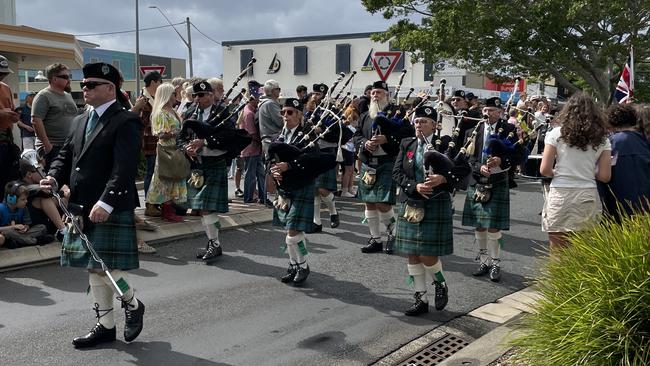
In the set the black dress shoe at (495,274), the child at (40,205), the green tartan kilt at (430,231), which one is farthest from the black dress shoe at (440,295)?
the child at (40,205)

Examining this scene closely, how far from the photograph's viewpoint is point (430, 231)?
15.8 feet

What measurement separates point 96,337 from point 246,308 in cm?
125

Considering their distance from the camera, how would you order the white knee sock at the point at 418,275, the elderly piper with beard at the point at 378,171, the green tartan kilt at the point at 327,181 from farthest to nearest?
the green tartan kilt at the point at 327,181 < the elderly piper with beard at the point at 378,171 < the white knee sock at the point at 418,275

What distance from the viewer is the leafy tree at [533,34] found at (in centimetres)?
1738

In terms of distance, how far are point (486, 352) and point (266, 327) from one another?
1607mm

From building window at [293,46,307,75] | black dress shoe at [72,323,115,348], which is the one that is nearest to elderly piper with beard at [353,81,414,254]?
black dress shoe at [72,323,115,348]

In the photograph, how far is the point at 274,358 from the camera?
408cm

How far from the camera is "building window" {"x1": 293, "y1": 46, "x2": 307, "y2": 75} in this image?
147 ft

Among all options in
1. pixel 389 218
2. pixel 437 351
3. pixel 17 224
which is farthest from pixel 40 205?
pixel 437 351

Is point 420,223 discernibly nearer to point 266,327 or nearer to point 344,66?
point 266,327

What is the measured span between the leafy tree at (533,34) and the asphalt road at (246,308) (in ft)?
40.1

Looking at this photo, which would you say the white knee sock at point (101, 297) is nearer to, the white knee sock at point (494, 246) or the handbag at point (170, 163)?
the handbag at point (170, 163)

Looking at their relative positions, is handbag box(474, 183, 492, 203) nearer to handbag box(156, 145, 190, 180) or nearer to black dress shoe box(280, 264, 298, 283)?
black dress shoe box(280, 264, 298, 283)

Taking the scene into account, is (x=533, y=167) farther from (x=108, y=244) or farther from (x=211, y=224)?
(x=108, y=244)
